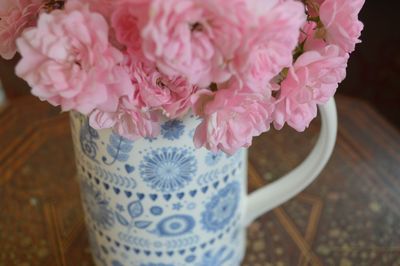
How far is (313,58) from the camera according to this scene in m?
0.36

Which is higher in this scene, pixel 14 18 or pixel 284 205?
pixel 14 18

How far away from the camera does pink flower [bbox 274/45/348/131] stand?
1.21ft

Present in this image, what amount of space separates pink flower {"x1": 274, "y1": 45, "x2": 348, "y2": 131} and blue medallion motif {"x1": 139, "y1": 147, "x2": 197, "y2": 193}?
0.27 ft

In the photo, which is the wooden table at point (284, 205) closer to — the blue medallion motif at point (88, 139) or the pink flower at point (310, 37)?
the blue medallion motif at point (88, 139)

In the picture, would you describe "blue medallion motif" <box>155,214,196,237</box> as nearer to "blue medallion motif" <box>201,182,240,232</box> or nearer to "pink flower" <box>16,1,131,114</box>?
"blue medallion motif" <box>201,182,240,232</box>

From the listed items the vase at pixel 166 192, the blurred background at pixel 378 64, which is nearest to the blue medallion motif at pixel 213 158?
the vase at pixel 166 192

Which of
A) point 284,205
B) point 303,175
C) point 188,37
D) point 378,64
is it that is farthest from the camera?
point 378,64

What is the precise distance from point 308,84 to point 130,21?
0.13 metres

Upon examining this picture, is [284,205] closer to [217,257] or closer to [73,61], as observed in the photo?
[217,257]

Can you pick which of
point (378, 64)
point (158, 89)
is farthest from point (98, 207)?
point (378, 64)

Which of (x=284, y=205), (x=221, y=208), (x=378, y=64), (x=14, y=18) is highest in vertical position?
(x=14, y=18)

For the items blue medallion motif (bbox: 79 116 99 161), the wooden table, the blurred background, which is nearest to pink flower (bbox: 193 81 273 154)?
blue medallion motif (bbox: 79 116 99 161)

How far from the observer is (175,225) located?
0.48m

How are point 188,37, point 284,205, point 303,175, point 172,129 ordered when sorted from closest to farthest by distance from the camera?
point 188,37 → point 172,129 → point 303,175 → point 284,205
